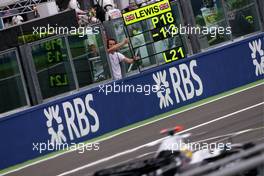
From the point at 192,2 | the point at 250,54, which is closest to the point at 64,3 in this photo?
the point at 192,2

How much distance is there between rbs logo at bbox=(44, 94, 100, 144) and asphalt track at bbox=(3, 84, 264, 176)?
857 mm

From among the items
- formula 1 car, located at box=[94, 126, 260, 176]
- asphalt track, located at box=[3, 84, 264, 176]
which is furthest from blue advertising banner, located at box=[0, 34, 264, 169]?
formula 1 car, located at box=[94, 126, 260, 176]

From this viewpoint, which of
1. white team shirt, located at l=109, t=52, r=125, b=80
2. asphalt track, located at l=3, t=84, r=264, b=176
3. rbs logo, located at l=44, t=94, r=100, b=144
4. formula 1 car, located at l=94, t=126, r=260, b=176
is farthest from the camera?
white team shirt, located at l=109, t=52, r=125, b=80

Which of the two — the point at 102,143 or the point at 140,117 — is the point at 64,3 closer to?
the point at 140,117

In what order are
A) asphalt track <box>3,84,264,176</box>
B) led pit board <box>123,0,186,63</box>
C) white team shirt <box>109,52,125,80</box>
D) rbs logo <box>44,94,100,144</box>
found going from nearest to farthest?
asphalt track <box>3,84,264,176</box> → rbs logo <box>44,94,100,144</box> → white team shirt <box>109,52,125,80</box> → led pit board <box>123,0,186,63</box>

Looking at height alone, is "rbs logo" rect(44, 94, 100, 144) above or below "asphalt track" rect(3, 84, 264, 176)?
above

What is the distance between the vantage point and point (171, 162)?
26.3 feet

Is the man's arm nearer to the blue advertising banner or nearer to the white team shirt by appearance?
the white team shirt

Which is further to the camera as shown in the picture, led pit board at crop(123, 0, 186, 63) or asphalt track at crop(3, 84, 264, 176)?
led pit board at crop(123, 0, 186, 63)

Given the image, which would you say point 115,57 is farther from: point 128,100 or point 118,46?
point 128,100

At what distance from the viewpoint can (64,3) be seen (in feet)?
79.6

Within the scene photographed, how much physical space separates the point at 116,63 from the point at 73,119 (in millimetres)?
2633

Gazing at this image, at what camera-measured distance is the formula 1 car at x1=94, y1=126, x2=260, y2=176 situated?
25.8ft

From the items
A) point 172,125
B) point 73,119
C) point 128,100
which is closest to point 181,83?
point 128,100
